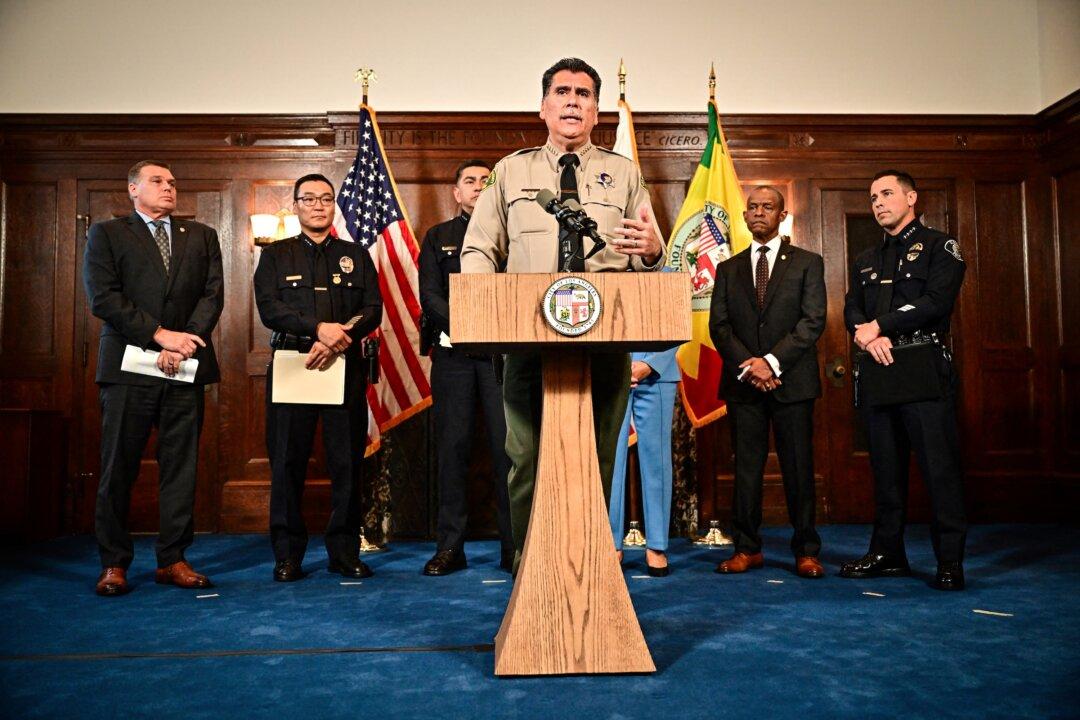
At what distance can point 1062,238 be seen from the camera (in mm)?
5344

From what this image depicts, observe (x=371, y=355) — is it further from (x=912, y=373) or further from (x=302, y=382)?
(x=912, y=373)

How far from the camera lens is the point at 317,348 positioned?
3.51 m

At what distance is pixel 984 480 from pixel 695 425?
2057 millimetres

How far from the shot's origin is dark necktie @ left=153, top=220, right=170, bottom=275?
11.5 ft

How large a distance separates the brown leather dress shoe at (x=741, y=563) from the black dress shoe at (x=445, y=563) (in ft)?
3.75

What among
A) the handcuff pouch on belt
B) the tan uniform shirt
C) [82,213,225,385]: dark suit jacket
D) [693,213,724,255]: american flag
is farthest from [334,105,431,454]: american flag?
the handcuff pouch on belt

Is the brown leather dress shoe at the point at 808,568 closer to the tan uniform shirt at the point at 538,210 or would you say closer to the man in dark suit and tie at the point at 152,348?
the tan uniform shirt at the point at 538,210

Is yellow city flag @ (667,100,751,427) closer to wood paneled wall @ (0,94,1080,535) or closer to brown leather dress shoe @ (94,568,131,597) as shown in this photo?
wood paneled wall @ (0,94,1080,535)

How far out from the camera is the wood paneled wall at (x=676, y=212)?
509 centimetres

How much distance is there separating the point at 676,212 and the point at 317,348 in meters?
2.61

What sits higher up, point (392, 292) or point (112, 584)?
point (392, 292)

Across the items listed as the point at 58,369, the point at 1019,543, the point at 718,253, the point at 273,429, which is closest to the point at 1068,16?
the point at 718,253

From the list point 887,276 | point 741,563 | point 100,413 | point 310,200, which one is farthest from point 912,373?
point 100,413

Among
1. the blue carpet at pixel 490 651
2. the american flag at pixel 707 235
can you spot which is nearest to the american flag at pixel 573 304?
the blue carpet at pixel 490 651
